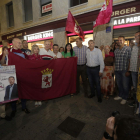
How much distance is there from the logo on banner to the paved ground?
0.65 m

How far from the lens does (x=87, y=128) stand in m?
2.18

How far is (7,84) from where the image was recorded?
2342mm

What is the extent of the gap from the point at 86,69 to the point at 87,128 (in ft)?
6.76

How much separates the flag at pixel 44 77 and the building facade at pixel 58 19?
1.91 metres

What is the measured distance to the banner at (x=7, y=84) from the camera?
228 cm

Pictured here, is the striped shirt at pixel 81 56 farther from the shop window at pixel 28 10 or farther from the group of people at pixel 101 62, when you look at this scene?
the shop window at pixel 28 10

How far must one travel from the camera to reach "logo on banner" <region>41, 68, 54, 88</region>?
3.17 meters

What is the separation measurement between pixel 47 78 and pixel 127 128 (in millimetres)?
2844

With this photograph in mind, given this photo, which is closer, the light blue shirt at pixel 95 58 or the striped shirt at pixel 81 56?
the light blue shirt at pixel 95 58

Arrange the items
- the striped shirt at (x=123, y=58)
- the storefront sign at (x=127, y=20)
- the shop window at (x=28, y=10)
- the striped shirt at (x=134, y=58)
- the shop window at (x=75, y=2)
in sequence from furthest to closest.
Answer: the shop window at (x=28, y=10), the shop window at (x=75, y=2), the storefront sign at (x=127, y=20), the striped shirt at (x=123, y=58), the striped shirt at (x=134, y=58)

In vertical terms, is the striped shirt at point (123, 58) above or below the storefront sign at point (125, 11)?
below

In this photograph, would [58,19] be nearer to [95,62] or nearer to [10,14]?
[95,62]

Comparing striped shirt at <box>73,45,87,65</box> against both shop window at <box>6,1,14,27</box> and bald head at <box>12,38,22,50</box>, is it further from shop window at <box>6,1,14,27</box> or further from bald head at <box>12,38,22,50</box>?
shop window at <box>6,1,14,27</box>

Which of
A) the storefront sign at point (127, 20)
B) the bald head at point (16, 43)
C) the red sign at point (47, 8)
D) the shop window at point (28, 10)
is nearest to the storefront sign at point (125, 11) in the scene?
the storefront sign at point (127, 20)
